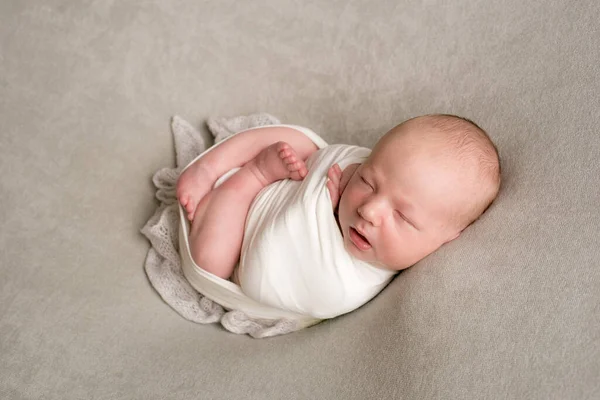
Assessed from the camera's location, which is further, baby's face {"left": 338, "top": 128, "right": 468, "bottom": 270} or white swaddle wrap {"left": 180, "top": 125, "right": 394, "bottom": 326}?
white swaddle wrap {"left": 180, "top": 125, "right": 394, "bottom": 326}

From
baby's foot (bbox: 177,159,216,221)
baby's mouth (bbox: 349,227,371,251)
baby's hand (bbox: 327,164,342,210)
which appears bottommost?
baby's foot (bbox: 177,159,216,221)

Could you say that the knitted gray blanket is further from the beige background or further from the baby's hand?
the baby's hand

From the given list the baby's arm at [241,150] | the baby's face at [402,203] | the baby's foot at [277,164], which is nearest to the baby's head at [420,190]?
the baby's face at [402,203]

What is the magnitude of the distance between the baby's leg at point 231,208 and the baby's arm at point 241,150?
0.14 ft

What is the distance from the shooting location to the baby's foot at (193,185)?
1193mm

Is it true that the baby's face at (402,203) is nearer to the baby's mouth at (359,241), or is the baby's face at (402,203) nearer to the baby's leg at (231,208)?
the baby's mouth at (359,241)

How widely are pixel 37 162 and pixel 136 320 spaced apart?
1.33ft

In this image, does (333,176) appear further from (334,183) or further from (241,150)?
(241,150)

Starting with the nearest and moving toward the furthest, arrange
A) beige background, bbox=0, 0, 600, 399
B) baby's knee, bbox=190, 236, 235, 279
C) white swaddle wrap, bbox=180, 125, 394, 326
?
beige background, bbox=0, 0, 600, 399
white swaddle wrap, bbox=180, 125, 394, 326
baby's knee, bbox=190, 236, 235, 279

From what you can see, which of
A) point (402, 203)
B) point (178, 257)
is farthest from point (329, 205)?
point (178, 257)

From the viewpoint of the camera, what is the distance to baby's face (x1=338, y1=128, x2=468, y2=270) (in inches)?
37.8

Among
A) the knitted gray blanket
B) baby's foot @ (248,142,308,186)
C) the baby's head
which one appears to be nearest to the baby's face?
the baby's head

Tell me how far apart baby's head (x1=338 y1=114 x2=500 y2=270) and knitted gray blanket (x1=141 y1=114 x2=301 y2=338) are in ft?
0.96

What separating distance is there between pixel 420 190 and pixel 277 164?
1.16ft
